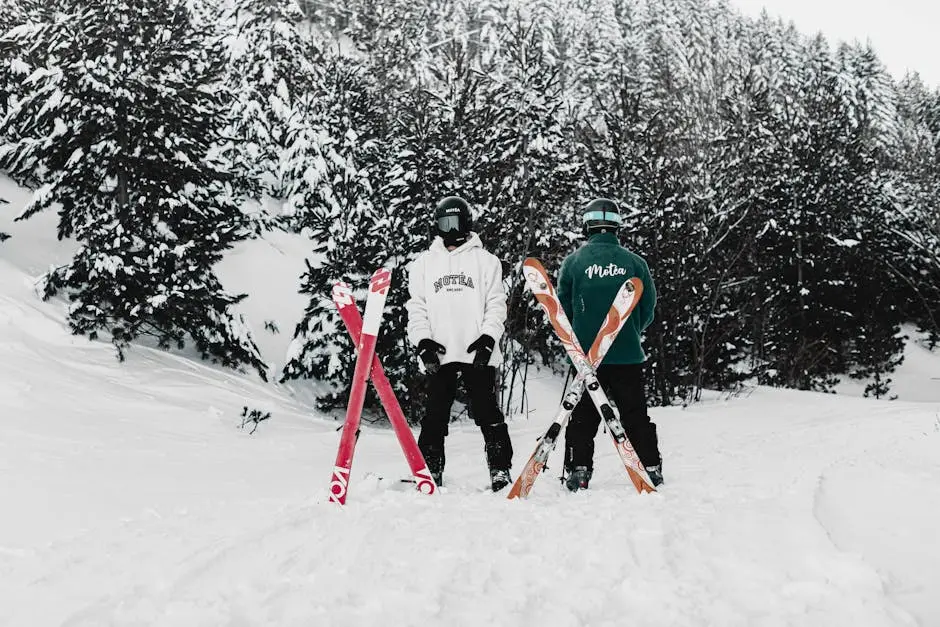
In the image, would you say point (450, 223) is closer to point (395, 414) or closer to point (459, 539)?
point (395, 414)

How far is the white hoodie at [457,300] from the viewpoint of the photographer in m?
4.63

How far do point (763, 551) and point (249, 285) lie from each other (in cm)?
1767

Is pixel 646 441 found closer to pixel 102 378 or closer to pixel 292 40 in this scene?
pixel 102 378

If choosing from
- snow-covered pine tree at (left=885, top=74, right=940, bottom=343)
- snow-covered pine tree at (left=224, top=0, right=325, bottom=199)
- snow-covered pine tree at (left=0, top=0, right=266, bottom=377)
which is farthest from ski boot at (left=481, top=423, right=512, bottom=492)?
snow-covered pine tree at (left=224, top=0, right=325, bottom=199)

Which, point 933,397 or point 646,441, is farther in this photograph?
point 933,397

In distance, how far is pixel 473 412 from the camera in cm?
460

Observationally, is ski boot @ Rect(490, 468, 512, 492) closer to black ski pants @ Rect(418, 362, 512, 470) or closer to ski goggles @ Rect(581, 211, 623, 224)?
black ski pants @ Rect(418, 362, 512, 470)

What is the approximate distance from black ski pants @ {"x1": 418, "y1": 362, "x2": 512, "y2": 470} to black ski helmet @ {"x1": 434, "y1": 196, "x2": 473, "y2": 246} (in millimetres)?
883

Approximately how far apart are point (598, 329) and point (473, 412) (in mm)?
1065

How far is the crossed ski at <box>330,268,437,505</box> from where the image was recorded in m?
4.10

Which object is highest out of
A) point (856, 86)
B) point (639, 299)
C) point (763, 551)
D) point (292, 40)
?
point (856, 86)

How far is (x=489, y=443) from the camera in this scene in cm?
457

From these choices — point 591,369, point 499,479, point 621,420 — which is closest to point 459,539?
point 499,479

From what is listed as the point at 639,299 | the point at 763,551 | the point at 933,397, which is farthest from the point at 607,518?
the point at 933,397
